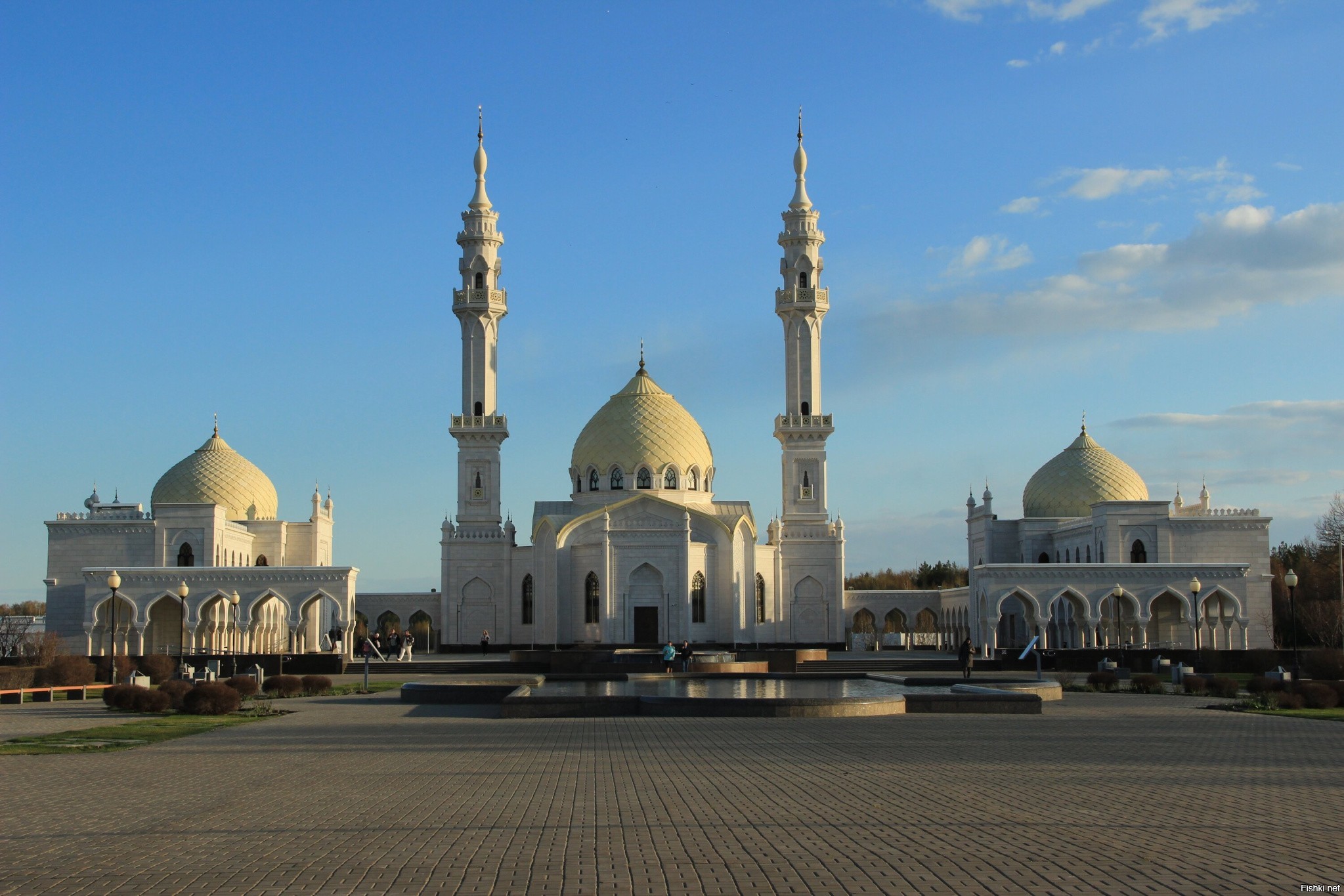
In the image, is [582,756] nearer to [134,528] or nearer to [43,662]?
[43,662]

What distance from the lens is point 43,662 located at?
130ft

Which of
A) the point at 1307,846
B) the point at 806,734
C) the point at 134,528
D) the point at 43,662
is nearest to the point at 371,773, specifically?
the point at 806,734

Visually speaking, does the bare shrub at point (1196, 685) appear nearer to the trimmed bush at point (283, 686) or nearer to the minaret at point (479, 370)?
the trimmed bush at point (283, 686)

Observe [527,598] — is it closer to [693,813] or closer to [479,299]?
[479,299]

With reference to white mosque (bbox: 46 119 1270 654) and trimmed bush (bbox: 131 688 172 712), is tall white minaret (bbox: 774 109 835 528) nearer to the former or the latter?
white mosque (bbox: 46 119 1270 654)

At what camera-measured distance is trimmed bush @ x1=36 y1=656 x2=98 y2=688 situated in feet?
103

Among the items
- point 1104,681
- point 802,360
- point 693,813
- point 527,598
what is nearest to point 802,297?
point 802,360

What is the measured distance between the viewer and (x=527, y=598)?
55.2 meters

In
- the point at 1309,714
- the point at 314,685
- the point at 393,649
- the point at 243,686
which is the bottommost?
the point at 1309,714

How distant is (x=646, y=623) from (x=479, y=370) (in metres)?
12.4

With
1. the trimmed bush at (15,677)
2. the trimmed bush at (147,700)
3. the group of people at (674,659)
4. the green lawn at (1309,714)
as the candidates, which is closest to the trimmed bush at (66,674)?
the trimmed bush at (15,677)

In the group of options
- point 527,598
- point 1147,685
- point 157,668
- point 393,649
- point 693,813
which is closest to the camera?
point 693,813

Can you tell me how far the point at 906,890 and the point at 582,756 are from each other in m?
8.06

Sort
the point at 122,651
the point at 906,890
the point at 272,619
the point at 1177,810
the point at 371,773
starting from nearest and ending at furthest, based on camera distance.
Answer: the point at 906,890 → the point at 1177,810 → the point at 371,773 → the point at 122,651 → the point at 272,619
